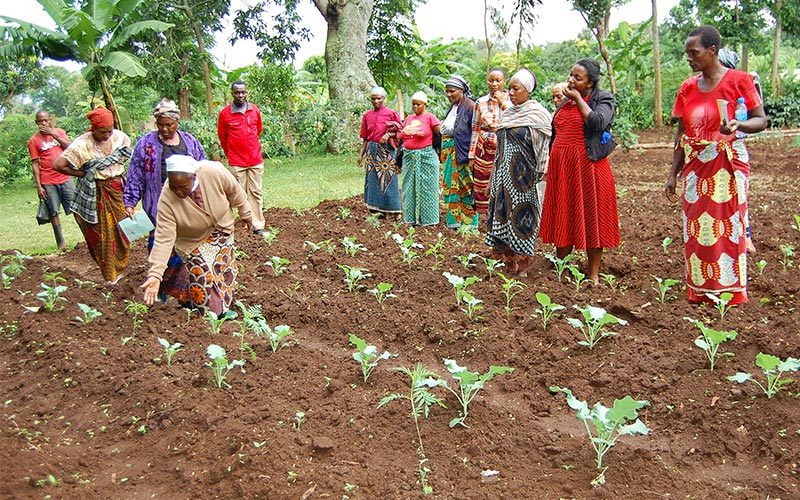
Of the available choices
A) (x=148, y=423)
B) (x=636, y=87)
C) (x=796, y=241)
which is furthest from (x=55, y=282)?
(x=636, y=87)

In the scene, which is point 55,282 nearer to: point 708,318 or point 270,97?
point 708,318

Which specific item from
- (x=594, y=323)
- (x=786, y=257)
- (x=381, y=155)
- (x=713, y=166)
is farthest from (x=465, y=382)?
(x=381, y=155)

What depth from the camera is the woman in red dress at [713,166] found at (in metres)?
4.45

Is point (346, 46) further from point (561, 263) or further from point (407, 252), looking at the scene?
point (561, 263)

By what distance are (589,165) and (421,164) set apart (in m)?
3.06

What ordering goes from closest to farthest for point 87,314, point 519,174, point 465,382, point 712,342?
point 465,382, point 712,342, point 87,314, point 519,174

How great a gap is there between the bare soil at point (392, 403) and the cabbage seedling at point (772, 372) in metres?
0.06

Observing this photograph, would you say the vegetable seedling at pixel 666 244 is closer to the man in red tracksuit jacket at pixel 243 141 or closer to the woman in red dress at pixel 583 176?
the woman in red dress at pixel 583 176

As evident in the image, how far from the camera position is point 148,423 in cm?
366

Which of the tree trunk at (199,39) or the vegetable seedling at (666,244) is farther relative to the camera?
the tree trunk at (199,39)

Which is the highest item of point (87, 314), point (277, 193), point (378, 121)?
point (378, 121)

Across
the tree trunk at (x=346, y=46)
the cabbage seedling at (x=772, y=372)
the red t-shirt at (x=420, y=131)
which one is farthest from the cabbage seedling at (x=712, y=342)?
the tree trunk at (x=346, y=46)

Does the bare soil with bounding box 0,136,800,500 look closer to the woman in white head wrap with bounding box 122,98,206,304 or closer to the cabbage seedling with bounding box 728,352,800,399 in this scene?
the cabbage seedling with bounding box 728,352,800,399

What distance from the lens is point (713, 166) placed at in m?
4.64
